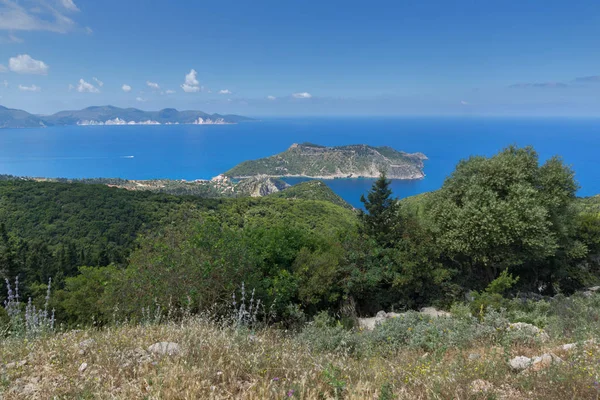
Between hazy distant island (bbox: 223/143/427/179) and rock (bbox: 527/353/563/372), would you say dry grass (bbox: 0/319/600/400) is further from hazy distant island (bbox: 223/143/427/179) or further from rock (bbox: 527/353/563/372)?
hazy distant island (bbox: 223/143/427/179)

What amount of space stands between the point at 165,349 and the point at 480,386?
3.54m

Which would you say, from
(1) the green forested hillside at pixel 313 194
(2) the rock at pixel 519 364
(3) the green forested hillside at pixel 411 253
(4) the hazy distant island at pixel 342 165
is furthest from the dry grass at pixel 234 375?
(4) the hazy distant island at pixel 342 165

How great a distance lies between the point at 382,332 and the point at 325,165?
189 metres

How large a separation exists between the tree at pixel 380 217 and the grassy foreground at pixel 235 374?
9471 mm

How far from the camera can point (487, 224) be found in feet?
40.7

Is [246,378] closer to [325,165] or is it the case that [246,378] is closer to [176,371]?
[176,371]

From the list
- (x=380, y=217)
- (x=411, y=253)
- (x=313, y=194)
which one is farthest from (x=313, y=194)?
(x=411, y=253)

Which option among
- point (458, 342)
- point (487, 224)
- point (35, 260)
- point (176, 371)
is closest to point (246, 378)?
point (176, 371)

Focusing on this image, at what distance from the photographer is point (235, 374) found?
3338mm

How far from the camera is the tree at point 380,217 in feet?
45.0

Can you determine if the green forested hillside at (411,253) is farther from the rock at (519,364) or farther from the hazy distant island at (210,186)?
the hazy distant island at (210,186)

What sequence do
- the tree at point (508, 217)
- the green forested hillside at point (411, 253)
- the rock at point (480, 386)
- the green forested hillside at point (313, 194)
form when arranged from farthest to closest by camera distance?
the green forested hillside at point (313, 194) < the tree at point (508, 217) < the green forested hillside at point (411, 253) < the rock at point (480, 386)

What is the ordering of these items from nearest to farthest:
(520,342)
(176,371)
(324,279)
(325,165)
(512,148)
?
(176,371), (520,342), (324,279), (512,148), (325,165)

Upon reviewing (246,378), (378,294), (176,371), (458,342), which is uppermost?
(176,371)
